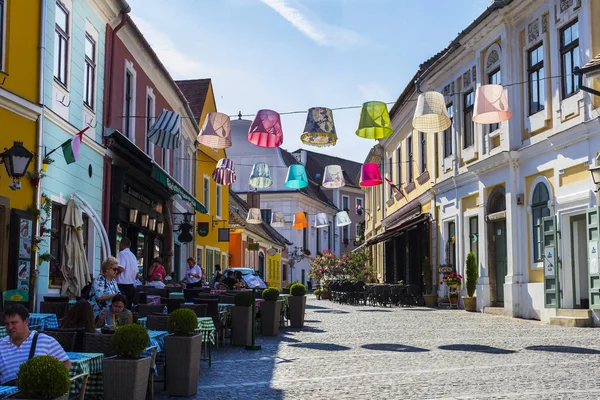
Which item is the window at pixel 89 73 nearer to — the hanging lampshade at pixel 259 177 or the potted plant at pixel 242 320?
the potted plant at pixel 242 320

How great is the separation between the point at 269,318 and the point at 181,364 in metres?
6.85

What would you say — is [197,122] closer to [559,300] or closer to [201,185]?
[201,185]

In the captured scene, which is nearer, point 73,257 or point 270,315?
point 73,257

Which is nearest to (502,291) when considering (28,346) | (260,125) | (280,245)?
(260,125)

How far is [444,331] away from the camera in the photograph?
1525 centimetres

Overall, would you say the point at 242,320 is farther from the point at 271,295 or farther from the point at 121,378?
the point at 121,378

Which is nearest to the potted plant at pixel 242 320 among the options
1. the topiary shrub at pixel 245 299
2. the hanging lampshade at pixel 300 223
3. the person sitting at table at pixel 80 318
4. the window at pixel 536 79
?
the topiary shrub at pixel 245 299

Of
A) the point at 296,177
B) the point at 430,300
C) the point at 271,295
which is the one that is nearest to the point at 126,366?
the point at 271,295

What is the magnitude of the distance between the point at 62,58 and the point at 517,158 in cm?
1088

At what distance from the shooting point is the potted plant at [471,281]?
21.8 m

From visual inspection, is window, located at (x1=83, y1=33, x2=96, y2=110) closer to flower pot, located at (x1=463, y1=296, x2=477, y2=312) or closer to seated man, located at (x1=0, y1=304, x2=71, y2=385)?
seated man, located at (x1=0, y1=304, x2=71, y2=385)

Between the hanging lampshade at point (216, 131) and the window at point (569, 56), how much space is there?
7.64 m

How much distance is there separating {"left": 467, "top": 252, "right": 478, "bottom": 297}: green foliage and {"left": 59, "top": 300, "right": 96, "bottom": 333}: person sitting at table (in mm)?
15474

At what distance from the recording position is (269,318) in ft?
48.3
